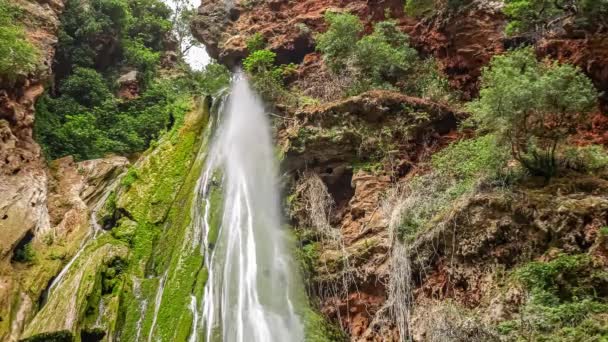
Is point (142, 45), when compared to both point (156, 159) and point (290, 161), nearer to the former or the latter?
point (156, 159)

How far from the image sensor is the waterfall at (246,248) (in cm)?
920

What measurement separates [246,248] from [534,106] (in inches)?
252

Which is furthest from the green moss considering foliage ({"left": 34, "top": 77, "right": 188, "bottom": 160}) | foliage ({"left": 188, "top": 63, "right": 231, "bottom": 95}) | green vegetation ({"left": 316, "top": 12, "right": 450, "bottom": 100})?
foliage ({"left": 188, "top": 63, "right": 231, "bottom": 95})

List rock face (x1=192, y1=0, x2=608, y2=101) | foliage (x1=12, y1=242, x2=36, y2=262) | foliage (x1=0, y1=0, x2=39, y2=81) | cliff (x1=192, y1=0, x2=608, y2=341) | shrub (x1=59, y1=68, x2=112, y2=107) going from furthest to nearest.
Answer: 1. shrub (x1=59, y1=68, x2=112, y2=107)
2. foliage (x1=0, y1=0, x2=39, y2=81)
3. foliage (x1=12, y1=242, x2=36, y2=262)
4. rock face (x1=192, y1=0, x2=608, y2=101)
5. cliff (x1=192, y1=0, x2=608, y2=341)

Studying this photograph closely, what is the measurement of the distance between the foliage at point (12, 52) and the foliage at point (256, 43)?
696 centimetres

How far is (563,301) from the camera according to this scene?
6238 mm

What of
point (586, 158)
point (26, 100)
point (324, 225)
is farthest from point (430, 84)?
point (26, 100)

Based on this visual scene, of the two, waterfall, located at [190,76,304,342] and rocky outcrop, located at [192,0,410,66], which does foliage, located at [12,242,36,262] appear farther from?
rocky outcrop, located at [192,0,410,66]

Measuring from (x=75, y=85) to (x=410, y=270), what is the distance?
53.6 ft

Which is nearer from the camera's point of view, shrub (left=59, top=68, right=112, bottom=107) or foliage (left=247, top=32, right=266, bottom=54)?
foliage (left=247, top=32, right=266, bottom=54)

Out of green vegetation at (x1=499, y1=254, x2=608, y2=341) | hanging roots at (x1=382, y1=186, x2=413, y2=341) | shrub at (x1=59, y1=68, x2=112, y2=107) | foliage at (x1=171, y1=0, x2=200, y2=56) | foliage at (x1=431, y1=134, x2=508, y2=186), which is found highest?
foliage at (x1=171, y1=0, x2=200, y2=56)

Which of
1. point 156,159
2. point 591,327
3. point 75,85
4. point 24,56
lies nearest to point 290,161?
point 156,159

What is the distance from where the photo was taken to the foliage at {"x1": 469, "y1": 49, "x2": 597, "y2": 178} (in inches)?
289

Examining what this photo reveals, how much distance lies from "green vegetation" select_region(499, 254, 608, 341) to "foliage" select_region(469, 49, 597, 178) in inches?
74.2
